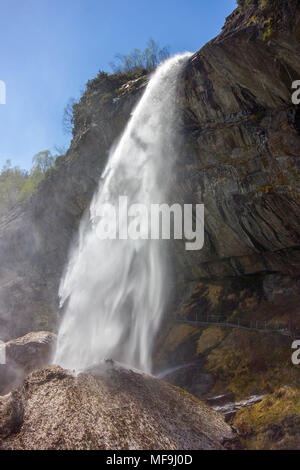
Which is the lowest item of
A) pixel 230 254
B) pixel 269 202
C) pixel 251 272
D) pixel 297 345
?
pixel 297 345

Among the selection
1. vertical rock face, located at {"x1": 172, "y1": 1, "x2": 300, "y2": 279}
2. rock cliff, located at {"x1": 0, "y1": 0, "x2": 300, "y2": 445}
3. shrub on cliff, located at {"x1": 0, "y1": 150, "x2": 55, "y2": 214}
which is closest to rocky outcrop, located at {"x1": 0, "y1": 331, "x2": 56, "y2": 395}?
rock cliff, located at {"x1": 0, "y1": 0, "x2": 300, "y2": 445}

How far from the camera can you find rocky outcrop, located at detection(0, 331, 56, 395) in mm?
14641

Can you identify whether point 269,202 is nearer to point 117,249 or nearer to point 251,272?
point 251,272

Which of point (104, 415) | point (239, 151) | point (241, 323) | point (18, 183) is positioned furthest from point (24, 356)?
point (18, 183)

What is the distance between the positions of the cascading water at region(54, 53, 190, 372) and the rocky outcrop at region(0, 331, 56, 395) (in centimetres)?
80

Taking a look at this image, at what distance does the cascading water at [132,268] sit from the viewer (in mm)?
17484

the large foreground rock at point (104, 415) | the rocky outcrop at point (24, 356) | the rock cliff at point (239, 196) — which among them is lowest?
the rocky outcrop at point (24, 356)

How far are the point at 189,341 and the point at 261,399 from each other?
6.30 metres

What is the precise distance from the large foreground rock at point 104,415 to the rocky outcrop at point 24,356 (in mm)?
5917

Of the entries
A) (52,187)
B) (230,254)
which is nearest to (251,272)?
(230,254)

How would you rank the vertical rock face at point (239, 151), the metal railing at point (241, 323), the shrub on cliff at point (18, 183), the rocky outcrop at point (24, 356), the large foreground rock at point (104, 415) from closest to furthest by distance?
the large foreground rock at point (104, 415), the vertical rock face at point (239, 151), the metal railing at point (241, 323), the rocky outcrop at point (24, 356), the shrub on cliff at point (18, 183)

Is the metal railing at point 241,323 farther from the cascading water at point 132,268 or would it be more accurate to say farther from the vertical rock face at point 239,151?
the cascading water at point 132,268

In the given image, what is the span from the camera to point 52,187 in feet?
103

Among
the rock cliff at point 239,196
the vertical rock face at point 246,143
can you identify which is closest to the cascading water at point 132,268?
the rock cliff at point 239,196
